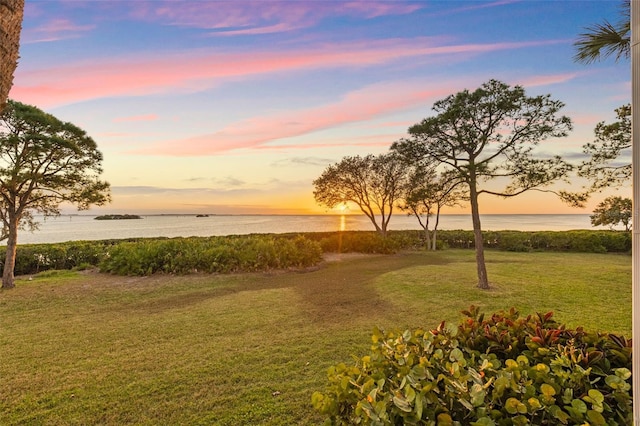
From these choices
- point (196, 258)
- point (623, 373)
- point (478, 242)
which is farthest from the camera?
point (196, 258)

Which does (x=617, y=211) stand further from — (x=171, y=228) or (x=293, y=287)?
(x=171, y=228)

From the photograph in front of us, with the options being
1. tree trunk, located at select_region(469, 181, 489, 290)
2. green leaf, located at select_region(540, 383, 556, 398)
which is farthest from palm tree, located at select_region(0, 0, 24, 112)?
tree trunk, located at select_region(469, 181, 489, 290)

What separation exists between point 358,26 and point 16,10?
17.3 feet

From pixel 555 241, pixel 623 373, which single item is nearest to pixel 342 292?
pixel 623 373

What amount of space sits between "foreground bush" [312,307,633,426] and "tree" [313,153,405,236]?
19381mm

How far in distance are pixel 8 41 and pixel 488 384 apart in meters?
3.17

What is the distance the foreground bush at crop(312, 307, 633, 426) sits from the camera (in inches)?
46.1

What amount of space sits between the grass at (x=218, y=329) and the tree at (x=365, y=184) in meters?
11.8

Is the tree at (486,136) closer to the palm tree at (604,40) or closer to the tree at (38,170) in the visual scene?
the palm tree at (604,40)

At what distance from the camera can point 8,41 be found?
182cm

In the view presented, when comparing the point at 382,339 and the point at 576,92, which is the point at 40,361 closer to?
the point at 382,339

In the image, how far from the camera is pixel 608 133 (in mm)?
8680

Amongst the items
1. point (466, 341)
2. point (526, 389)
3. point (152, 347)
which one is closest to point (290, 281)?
point (152, 347)

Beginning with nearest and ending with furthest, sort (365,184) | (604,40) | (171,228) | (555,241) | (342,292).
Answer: (604,40) < (342,292) < (555,241) < (365,184) < (171,228)
